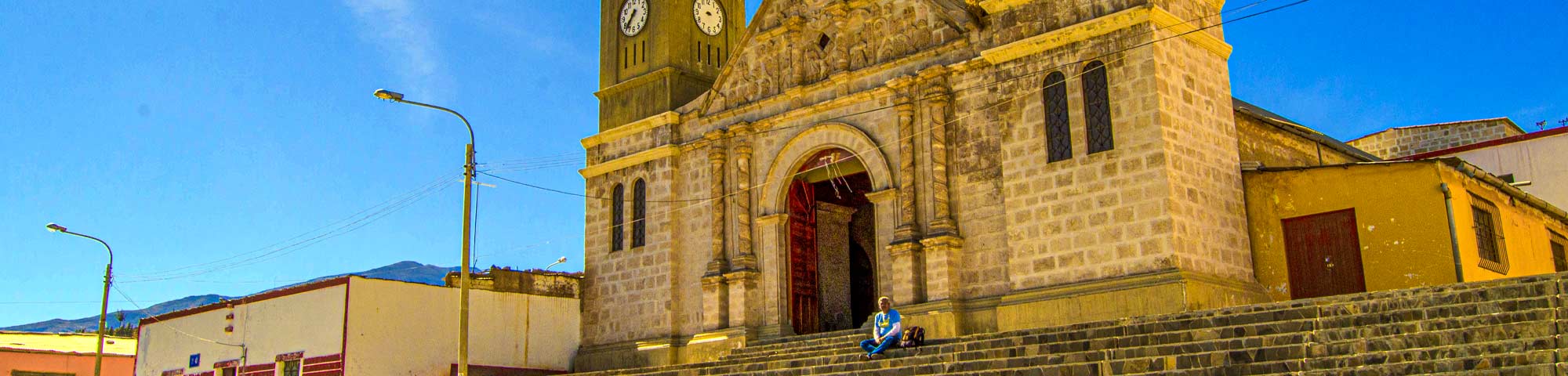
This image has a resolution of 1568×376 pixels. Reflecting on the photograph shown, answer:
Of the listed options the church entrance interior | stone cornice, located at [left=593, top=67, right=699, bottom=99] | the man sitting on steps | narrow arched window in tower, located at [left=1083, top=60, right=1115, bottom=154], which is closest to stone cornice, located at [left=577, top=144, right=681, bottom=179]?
stone cornice, located at [left=593, top=67, right=699, bottom=99]

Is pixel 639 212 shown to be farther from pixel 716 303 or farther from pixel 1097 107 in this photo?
pixel 1097 107

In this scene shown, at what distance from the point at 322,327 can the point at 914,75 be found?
1289cm

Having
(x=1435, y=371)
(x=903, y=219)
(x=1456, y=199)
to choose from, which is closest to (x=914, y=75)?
(x=903, y=219)

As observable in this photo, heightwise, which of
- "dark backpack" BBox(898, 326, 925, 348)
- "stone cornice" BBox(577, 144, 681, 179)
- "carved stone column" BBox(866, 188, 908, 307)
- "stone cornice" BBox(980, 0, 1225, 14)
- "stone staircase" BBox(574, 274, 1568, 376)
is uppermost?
"stone cornice" BBox(980, 0, 1225, 14)

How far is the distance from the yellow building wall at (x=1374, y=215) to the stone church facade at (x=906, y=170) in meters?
0.35

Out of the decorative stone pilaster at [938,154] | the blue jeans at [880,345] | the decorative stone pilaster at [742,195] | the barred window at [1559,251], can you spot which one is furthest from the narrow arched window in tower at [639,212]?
the barred window at [1559,251]

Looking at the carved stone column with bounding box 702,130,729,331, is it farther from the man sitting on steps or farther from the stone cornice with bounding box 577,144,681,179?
the man sitting on steps

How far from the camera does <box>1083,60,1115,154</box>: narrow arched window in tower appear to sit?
2027 cm

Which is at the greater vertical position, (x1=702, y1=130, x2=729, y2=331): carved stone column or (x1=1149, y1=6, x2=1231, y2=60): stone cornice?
(x1=1149, y1=6, x2=1231, y2=60): stone cornice

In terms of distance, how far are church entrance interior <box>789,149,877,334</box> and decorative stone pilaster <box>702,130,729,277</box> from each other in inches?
58.8

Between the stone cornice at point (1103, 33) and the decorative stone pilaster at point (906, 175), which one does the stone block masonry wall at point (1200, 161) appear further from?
the decorative stone pilaster at point (906, 175)

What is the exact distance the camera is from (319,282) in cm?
2647

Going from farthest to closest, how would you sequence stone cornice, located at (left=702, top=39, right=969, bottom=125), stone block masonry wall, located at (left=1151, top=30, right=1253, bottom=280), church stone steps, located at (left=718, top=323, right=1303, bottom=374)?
stone cornice, located at (left=702, top=39, right=969, bottom=125)
stone block masonry wall, located at (left=1151, top=30, right=1253, bottom=280)
church stone steps, located at (left=718, top=323, right=1303, bottom=374)

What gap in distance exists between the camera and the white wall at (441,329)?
2594 cm
